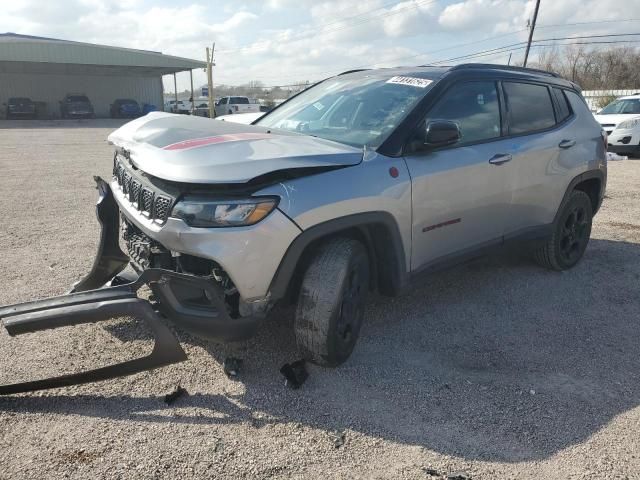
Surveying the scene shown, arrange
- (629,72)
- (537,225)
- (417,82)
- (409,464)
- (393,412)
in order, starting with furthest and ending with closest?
(629,72), (537,225), (417,82), (393,412), (409,464)

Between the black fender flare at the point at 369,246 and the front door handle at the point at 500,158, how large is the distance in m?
1.12

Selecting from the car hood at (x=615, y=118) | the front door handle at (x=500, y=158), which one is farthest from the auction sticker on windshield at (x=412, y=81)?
the car hood at (x=615, y=118)

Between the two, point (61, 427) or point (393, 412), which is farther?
point (393, 412)

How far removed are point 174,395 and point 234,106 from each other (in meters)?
35.2

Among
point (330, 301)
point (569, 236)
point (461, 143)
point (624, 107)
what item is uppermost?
point (624, 107)

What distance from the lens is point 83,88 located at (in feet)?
138

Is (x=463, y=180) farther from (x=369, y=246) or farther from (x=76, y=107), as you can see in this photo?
(x=76, y=107)

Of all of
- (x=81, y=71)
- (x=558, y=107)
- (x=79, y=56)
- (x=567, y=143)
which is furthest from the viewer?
(x=81, y=71)

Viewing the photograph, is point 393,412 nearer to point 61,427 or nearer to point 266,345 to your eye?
point 266,345

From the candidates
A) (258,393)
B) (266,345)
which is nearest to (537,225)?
(266,345)

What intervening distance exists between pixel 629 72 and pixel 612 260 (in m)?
55.5

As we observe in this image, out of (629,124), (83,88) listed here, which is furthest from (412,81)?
(83,88)

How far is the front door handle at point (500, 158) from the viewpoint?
3898mm

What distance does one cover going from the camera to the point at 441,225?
359cm
